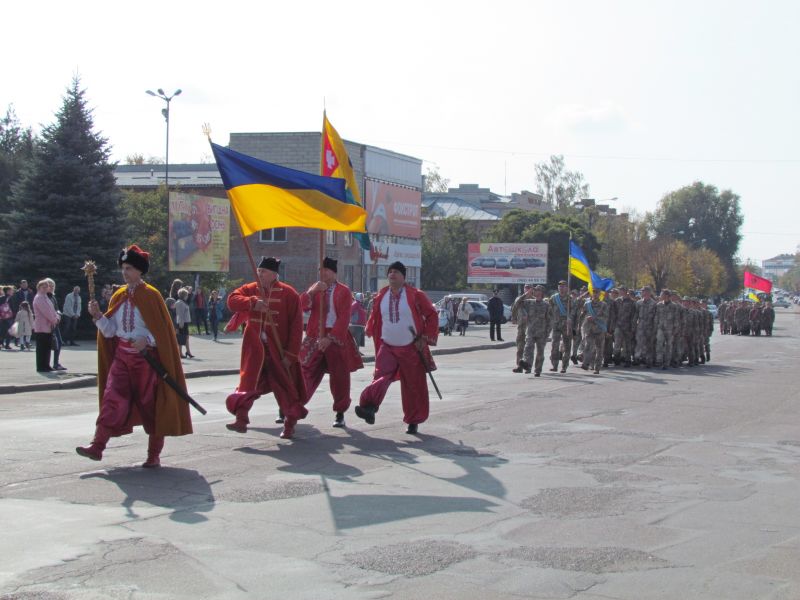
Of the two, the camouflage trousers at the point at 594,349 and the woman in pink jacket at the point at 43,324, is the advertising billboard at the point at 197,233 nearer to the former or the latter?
the camouflage trousers at the point at 594,349

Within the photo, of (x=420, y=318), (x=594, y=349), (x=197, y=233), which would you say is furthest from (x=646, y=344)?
(x=197, y=233)

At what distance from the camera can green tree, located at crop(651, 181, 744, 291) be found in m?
143

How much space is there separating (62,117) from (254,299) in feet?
91.0

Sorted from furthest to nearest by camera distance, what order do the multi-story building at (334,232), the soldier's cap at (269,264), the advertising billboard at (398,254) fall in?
1. the advertising billboard at (398,254)
2. the multi-story building at (334,232)
3. the soldier's cap at (269,264)

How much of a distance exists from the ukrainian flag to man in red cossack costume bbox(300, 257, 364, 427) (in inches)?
31.5

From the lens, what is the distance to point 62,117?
36188 mm

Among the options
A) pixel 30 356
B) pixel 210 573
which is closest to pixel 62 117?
pixel 30 356

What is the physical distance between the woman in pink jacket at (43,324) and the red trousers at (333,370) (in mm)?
8053

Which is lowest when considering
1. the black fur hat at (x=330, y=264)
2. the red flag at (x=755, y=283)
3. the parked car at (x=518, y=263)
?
the black fur hat at (x=330, y=264)

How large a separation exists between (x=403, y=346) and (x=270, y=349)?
62.7 inches

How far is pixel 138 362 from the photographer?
359 inches

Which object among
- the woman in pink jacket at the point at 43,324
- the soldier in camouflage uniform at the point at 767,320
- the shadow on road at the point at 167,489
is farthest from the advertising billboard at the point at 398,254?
the shadow on road at the point at 167,489

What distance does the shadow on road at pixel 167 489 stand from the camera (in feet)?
24.6

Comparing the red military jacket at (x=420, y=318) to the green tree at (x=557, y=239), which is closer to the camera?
the red military jacket at (x=420, y=318)
